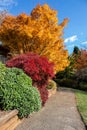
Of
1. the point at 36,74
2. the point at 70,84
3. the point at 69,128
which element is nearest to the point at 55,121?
the point at 69,128

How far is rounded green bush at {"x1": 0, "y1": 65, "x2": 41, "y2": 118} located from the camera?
8.90 metres

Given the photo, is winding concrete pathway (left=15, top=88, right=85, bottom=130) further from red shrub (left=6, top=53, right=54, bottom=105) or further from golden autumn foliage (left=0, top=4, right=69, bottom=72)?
golden autumn foliage (left=0, top=4, right=69, bottom=72)

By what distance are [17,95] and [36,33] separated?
10.7 m

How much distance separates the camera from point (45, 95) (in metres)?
12.6

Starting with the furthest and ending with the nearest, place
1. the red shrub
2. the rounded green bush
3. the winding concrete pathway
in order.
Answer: the red shrub → the rounded green bush → the winding concrete pathway

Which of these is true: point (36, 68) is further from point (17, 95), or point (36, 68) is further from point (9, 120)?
point (9, 120)

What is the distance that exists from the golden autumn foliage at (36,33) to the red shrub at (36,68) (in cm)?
701

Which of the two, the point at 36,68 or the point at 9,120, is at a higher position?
the point at 36,68

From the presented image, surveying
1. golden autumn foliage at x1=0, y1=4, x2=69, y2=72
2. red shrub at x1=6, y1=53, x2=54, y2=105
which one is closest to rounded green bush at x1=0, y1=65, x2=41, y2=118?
red shrub at x1=6, y1=53, x2=54, y2=105

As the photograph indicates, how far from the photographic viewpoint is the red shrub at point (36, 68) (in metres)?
11.7

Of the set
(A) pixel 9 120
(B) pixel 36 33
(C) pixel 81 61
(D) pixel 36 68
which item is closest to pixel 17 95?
(A) pixel 9 120

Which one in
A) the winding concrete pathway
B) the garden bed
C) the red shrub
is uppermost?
the red shrub

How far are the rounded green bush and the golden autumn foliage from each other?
949cm

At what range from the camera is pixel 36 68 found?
11.9 m
